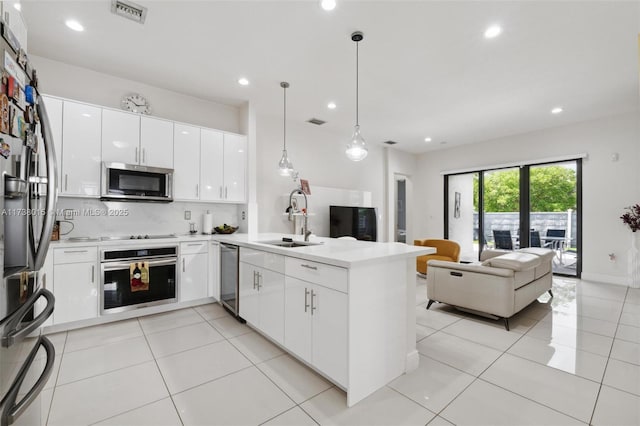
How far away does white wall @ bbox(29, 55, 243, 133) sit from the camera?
10.6 ft

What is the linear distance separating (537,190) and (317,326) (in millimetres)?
6088

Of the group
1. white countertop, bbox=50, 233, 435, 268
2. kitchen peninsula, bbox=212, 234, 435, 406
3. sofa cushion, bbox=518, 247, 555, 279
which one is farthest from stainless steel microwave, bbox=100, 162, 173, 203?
sofa cushion, bbox=518, 247, 555, 279

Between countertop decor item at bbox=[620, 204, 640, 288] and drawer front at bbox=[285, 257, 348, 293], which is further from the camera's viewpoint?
countertop decor item at bbox=[620, 204, 640, 288]

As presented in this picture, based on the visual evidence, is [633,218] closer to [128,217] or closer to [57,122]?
[128,217]

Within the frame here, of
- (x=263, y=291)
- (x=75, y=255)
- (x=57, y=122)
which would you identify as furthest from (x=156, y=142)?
(x=263, y=291)

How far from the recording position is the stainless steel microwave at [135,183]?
3.21 m

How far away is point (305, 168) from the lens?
18.1ft

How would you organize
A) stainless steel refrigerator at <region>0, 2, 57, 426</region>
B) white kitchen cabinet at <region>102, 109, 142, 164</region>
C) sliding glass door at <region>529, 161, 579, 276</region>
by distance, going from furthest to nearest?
sliding glass door at <region>529, 161, 579, 276</region>
white kitchen cabinet at <region>102, 109, 142, 164</region>
stainless steel refrigerator at <region>0, 2, 57, 426</region>

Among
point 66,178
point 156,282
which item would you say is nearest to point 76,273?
point 156,282

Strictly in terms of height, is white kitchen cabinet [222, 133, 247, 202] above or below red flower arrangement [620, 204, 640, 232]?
A: above

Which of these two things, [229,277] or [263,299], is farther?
[229,277]

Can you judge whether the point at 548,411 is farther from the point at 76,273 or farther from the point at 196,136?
the point at 196,136

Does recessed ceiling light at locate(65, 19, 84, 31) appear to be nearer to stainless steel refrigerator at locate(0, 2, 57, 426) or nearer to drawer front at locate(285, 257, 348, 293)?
stainless steel refrigerator at locate(0, 2, 57, 426)

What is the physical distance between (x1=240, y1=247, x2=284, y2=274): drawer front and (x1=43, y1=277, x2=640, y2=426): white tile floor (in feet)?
2.34
